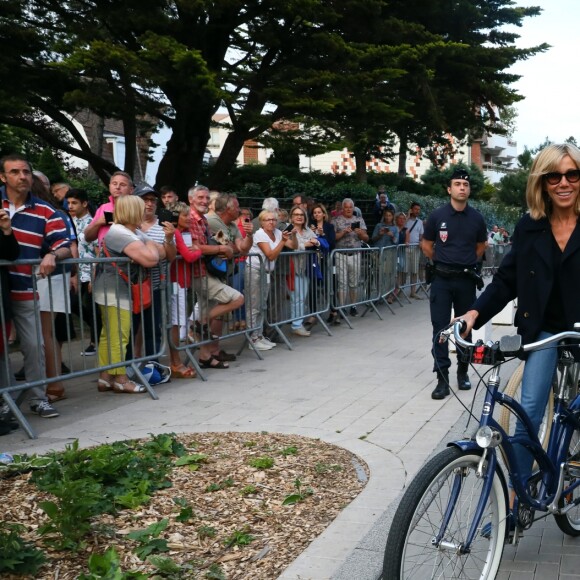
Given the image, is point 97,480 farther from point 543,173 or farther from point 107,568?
point 543,173

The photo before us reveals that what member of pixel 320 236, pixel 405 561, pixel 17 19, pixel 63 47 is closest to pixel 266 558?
pixel 405 561

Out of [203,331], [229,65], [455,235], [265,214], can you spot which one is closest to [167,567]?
[455,235]

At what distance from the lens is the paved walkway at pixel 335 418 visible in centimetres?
388

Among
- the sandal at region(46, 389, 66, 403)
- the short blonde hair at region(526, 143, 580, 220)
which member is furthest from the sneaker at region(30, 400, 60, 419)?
the short blonde hair at region(526, 143, 580, 220)

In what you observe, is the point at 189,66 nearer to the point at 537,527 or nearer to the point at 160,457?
the point at 160,457

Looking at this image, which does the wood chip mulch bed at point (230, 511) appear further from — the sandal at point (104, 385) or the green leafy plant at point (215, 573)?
the sandal at point (104, 385)

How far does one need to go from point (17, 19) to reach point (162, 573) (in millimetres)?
12885

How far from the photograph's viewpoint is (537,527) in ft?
14.1

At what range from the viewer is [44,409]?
6832 millimetres

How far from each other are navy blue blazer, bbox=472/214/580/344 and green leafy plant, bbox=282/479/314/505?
1467mm

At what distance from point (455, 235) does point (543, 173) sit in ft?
13.3

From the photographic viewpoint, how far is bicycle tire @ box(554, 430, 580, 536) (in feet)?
12.4

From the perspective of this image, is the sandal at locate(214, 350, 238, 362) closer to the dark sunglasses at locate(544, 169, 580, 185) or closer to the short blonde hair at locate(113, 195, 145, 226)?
the short blonde hair at locate(113, 195, 145, 226)

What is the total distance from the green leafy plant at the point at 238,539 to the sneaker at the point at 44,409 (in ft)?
10.6
